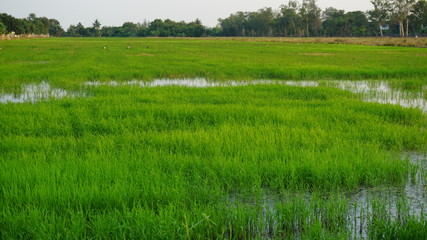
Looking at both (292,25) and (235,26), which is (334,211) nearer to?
(292,25)

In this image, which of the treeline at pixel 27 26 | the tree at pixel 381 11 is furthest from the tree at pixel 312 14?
the treeline at pixel 27 26

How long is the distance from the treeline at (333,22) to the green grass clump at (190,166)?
200 ft

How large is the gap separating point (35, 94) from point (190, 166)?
6672mm

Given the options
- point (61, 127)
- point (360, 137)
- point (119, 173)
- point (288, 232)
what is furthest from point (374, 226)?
point (61, 127)

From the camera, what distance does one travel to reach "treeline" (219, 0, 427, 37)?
197ft

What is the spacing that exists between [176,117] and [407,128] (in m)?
3.63

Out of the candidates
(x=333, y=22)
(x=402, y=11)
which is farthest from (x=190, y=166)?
(x=333, y=22)

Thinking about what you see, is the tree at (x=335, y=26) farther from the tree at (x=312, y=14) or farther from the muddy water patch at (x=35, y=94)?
the muddy water patch at (x=35, y=94)

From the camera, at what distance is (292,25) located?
84.1 metres

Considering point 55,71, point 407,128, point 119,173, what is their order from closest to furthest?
point 119,173
point 407,128
point 55,71

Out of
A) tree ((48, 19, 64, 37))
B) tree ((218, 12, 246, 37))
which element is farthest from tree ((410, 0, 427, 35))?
tree ((48, 19, 64, 37))

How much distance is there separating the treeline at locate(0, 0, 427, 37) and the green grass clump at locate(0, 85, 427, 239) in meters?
54.3

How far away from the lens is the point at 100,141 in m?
4.82

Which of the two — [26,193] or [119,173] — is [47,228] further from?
[119,173]
